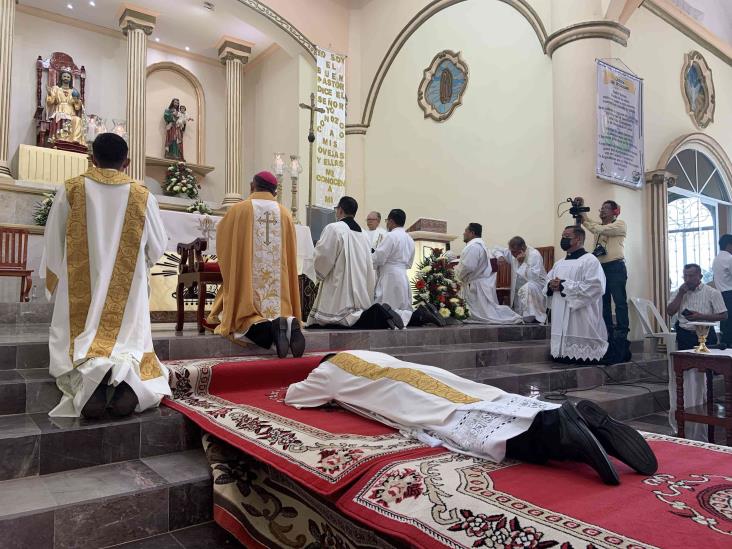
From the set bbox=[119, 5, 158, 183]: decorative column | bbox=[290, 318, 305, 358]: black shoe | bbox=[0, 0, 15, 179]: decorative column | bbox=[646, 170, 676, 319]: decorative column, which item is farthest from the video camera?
bbox=[0, 0, 15, 179]: decorative column

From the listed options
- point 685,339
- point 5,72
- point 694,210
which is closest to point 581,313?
point 685,339

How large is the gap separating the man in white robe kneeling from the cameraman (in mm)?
5041

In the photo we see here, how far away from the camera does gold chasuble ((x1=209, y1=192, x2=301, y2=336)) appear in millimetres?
4543

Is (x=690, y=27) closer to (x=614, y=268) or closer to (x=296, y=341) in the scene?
(x=614, y=268)

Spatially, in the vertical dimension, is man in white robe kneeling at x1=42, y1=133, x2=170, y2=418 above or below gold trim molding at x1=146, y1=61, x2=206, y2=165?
below

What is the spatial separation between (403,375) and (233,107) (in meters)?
10.5

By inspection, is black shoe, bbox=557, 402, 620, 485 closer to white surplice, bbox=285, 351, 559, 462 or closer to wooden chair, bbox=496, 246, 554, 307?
white surplice, bbox=285, 351, 559, 462

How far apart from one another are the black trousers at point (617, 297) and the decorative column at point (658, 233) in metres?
2.26

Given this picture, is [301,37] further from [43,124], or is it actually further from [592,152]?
[592,152]

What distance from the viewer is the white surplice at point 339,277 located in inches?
249

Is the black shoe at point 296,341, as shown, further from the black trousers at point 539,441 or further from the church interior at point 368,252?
the black trousers at point 539,441

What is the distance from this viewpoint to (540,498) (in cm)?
170

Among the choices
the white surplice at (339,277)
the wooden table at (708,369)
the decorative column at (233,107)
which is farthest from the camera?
the decorative column at (233,107)

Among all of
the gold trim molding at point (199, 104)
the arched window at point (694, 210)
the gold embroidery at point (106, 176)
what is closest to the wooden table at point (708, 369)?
the gold embroidery at point (106, 176)
